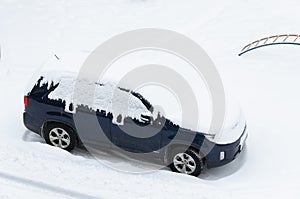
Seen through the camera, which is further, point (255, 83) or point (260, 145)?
point (255, 83)

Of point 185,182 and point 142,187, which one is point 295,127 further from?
point 142,187

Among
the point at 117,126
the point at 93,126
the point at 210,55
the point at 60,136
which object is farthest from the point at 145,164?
the point at 210,55

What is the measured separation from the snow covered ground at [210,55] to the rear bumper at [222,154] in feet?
1.13

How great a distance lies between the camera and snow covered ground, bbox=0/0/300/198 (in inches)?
319

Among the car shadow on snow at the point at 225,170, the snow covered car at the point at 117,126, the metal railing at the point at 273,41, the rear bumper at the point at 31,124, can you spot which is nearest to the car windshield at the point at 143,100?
the snow covered car at the point at 117,126

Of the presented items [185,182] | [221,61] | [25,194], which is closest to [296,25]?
[221,61]

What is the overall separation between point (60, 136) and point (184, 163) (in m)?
2.40

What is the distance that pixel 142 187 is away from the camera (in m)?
8.05

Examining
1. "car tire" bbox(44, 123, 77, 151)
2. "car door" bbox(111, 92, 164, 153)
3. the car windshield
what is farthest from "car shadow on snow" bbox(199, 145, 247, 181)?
"car tire" bbox(44, 123, 77, 151)

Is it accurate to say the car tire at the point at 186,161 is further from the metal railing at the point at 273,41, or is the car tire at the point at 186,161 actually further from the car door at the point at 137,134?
the metal railing at the point at 273,41

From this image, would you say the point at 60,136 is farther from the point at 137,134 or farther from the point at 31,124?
the point at 137,134

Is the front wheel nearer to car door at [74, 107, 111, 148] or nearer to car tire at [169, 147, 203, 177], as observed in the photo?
car tire at [169, 147, 203, 177]

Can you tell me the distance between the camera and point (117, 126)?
353 inches

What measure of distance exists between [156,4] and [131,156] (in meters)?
10.0
